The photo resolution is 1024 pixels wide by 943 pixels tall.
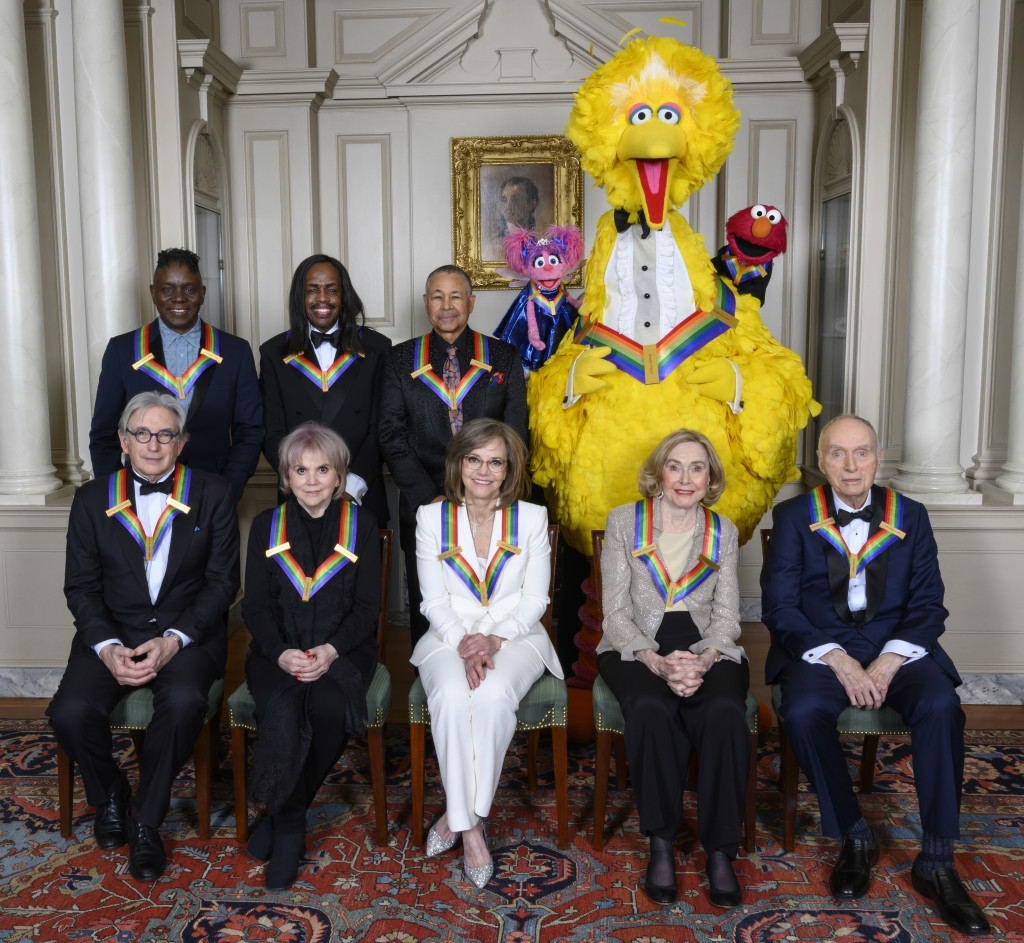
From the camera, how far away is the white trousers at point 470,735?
2594 millimetres

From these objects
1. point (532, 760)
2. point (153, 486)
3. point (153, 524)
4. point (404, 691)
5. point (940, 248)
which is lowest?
point (404, 691)

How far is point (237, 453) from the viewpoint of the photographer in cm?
344

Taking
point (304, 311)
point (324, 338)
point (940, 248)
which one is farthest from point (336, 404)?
point (940, 248)

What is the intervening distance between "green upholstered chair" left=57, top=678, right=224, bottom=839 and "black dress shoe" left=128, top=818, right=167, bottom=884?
0.55 ft

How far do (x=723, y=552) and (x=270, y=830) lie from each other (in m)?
1.47

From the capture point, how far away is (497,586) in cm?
293

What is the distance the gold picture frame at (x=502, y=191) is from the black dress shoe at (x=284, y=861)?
3.21 m

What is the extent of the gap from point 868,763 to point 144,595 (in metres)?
2.23

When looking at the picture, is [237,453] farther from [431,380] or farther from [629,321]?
[629,321]

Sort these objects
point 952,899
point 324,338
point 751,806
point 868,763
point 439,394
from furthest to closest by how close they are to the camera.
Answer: point 324,338 → point 439,394 → point 868,763 → point 751,806 → point 952,899

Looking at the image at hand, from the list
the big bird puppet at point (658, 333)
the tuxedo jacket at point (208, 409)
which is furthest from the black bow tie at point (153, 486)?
the big bird puppet at point (658, 333)

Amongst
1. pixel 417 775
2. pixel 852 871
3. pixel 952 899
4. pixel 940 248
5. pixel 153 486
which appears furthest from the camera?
pixel 940 248

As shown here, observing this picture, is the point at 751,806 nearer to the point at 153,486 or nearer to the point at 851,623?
the point at 851,623

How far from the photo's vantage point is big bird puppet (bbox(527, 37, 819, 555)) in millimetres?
2975
